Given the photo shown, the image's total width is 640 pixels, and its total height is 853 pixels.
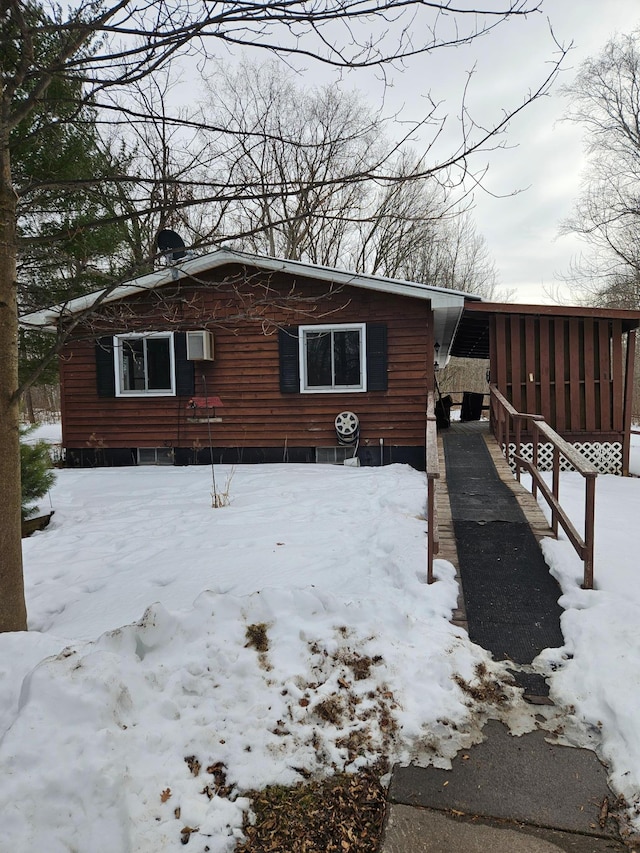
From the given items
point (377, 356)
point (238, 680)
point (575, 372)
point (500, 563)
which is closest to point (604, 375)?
point (575, 372)

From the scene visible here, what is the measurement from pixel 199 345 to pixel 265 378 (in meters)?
1.37

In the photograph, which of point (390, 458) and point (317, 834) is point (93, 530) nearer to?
point (317, 834)

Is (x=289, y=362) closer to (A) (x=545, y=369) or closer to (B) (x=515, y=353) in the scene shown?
(B) (x=515, y=353)

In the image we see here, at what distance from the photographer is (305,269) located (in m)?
8.68

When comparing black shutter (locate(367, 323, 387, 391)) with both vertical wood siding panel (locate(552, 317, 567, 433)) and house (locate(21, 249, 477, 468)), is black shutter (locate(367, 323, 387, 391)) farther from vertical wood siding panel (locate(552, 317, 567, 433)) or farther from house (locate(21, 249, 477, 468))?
vertical wood siding panel (locate(552, 317, 567, 433))

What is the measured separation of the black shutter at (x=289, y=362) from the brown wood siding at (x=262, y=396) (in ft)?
0.50

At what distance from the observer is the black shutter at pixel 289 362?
939 cm

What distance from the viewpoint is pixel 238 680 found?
2.50 metres

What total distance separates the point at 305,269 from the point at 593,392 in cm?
584

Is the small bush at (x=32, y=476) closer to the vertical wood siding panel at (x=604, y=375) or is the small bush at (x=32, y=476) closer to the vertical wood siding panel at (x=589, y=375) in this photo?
the vertical wood siding panel at (x=589, y=375)

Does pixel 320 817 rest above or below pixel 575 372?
below

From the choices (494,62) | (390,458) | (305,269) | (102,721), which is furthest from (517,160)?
(390,458)

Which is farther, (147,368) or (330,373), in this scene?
(147,368)

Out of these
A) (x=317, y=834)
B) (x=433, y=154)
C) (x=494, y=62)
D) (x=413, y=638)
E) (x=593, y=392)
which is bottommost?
(x=317, y=834)
